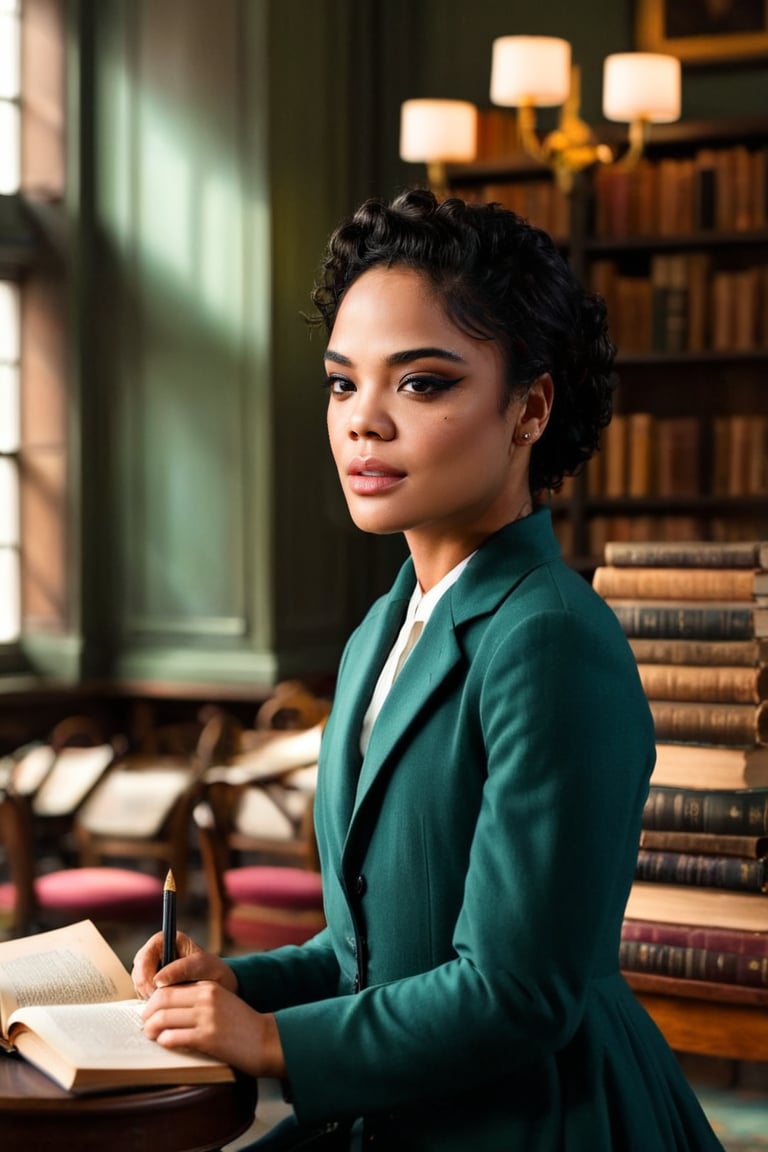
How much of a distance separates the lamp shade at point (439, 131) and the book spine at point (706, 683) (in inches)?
175

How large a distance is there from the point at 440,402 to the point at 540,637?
215 mm

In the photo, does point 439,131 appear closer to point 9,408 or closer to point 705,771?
point 9,408

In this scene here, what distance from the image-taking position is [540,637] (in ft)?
4.23

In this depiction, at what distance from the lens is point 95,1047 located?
1264 mm

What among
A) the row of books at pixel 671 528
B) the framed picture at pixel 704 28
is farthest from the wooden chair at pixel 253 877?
the framed picture at pixel 704 28

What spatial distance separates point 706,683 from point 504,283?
2.46 ft

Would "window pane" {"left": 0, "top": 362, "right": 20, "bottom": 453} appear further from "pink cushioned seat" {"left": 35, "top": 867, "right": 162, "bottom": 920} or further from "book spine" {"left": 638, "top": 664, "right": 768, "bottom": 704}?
"book spine" {"left": 638, "top": 664, "right": 768, "bottom": 704}

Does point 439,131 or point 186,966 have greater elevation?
point 439,131

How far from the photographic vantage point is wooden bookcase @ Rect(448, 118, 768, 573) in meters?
6.84

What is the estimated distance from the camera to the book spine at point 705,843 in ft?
6.31

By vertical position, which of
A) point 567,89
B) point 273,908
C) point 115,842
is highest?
point 567,89

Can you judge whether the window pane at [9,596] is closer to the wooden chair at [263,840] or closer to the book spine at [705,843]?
the wooden chair at [263,840]

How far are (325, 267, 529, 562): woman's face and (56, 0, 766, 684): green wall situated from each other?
5.57 meters

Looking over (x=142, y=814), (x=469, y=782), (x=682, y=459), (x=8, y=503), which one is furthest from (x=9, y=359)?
(x=469, y=782)
